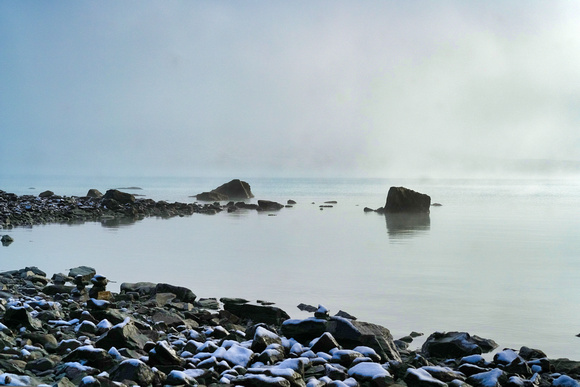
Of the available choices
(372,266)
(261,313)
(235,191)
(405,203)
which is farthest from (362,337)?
(235,191)

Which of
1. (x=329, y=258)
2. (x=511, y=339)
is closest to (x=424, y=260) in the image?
(x=329, y=258)

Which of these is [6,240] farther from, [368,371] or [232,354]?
[368,371]

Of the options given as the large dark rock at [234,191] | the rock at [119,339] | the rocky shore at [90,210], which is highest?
the large dark rock at [234,191]

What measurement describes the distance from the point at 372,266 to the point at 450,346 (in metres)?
6.87

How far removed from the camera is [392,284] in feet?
36.7

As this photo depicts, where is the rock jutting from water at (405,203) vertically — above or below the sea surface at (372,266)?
above

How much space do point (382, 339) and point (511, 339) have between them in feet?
7.51

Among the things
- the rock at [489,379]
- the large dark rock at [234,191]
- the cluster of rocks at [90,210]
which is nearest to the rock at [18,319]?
the rock at [489,379]

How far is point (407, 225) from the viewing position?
83.4 feet

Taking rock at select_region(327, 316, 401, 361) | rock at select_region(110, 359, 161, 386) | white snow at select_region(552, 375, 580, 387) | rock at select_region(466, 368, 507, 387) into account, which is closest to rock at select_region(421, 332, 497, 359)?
rock at select_region(327, 316, 401, 361)

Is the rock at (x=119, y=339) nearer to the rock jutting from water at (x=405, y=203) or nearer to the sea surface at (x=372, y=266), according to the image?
the sea surface at (x=372, y=266)

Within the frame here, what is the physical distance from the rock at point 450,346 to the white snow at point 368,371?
1500mm

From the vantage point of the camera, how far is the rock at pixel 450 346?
660 centimetres

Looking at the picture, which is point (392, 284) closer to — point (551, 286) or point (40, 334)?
point (551, 286)
